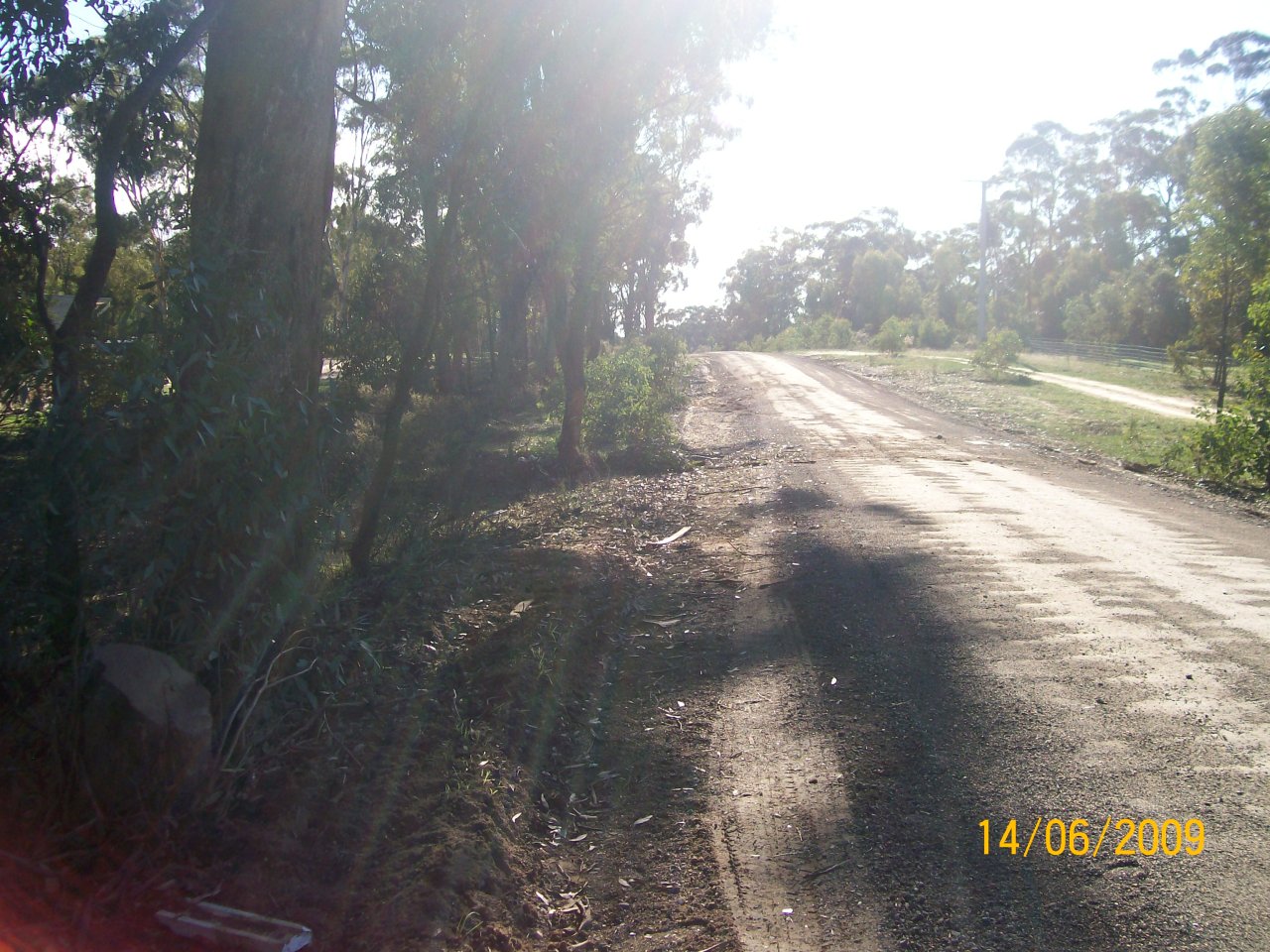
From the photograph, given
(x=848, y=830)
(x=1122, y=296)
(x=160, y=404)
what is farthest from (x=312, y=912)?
(x=1122, y=296)

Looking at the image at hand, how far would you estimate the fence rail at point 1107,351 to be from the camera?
142 ft

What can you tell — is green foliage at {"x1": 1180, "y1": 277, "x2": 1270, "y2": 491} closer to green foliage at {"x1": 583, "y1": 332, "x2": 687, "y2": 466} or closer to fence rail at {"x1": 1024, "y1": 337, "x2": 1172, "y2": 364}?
green foliage at {"x1": 583, "y1": 332, "x2": 687, "y2": 466}

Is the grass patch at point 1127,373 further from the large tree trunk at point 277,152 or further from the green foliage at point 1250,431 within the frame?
the large tree trunk at point 277,152

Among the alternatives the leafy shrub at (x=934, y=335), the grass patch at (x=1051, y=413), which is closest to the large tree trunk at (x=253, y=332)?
the grass patch at (x=1051, y=413)

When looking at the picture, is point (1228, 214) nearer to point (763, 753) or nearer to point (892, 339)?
point (763, 753)

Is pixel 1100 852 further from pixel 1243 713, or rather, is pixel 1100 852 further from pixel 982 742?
pixel 1243 713

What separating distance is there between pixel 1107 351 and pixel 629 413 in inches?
1425

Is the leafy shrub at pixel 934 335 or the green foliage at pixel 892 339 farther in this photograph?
the leafy shrub at pixel 934 335

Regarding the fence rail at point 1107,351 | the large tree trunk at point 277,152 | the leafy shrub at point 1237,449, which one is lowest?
the leafy shrub at point 1237,449

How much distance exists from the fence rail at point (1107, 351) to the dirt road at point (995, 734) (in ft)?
116

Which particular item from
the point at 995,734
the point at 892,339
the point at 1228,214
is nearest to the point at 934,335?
the point at 892,339
